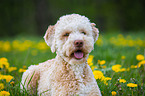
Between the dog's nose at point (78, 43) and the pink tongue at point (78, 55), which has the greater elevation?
the dog's nose at point (78, 43)

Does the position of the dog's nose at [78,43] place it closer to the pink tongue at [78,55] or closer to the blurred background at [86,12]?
the pink tongue at [78,55]

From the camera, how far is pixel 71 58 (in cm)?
267

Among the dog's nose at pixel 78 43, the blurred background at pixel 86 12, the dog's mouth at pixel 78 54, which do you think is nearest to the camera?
the dog's nose at pixel 78 43

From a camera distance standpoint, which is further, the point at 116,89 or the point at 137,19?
the point at 137,19

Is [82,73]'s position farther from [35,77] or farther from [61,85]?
[35,77]

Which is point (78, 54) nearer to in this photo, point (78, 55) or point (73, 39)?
point (78, 55)

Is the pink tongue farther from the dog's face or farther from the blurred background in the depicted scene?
the blurred background

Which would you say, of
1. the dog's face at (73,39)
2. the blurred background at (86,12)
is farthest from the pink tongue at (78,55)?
the blurred background at (86,12)

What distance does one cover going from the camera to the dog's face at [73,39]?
2570mm

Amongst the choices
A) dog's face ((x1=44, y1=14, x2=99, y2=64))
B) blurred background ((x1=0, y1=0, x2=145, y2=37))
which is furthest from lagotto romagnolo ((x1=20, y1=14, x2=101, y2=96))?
blurred background ((x1=0, y1=0, x2=145, y2=37))

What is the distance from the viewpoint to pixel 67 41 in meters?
2.61

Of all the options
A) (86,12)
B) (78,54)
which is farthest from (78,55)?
(86,12)

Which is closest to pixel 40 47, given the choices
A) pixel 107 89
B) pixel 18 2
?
pixel 107 89

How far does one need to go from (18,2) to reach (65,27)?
17.5 metres
